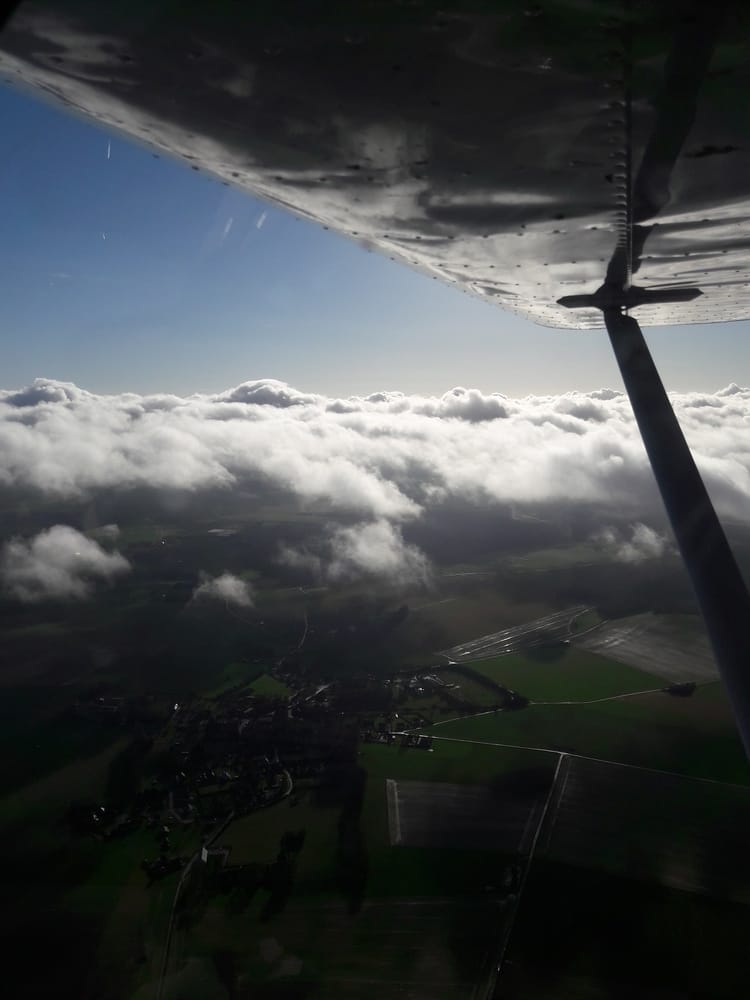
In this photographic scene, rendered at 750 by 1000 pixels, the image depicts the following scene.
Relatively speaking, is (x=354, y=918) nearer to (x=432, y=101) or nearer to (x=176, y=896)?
(x=176, y=896)

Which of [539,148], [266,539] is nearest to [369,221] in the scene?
[539,148]

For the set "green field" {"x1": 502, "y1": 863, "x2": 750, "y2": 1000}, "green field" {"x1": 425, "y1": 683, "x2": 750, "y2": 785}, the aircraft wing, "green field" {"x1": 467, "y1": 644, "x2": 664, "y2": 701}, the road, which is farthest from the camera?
"green field" {"x1": 467, "y1": 644, "x2": 664, "y2": 701}

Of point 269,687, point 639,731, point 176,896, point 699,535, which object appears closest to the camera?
point 699,535

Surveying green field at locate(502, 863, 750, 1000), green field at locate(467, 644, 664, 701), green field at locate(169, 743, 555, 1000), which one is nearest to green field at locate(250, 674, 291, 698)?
green field at locate(169, 743, 555, 1000)

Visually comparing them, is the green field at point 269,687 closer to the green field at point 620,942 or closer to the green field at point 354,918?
the green field at point 354,918

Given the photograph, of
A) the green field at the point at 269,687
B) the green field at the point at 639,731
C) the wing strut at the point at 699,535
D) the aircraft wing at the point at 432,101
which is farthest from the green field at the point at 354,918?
the aircraft wing at the point at 432,101

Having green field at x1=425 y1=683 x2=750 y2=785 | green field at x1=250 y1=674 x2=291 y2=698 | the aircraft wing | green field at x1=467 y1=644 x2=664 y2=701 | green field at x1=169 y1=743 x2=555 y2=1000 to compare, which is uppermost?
the aircraft wing

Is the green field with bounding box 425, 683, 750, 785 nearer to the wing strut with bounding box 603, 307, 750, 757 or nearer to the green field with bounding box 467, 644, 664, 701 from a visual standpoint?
the green field with bounding box 467, 644, 664, 701

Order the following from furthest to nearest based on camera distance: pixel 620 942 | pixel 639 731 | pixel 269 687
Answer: pixel 269 687
pixel 639 731
pixel 620 942

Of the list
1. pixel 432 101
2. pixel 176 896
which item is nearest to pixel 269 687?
pixel 176 896

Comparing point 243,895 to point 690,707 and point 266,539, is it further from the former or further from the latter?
point 266,539
